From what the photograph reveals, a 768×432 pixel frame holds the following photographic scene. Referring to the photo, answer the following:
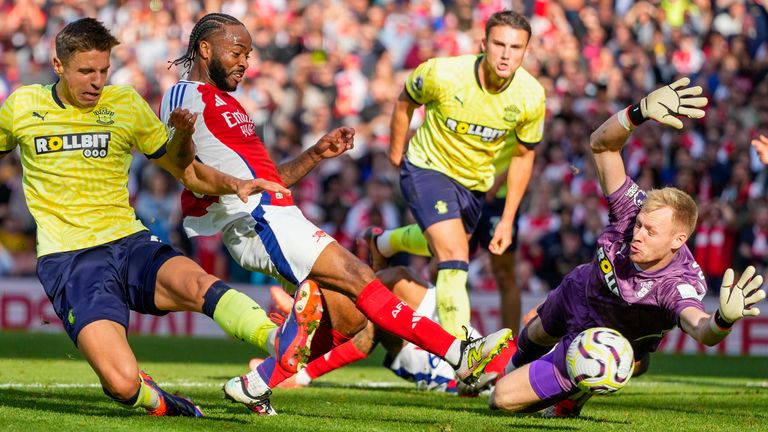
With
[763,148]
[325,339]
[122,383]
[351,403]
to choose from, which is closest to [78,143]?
[122,383]

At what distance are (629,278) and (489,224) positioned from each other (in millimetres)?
3808

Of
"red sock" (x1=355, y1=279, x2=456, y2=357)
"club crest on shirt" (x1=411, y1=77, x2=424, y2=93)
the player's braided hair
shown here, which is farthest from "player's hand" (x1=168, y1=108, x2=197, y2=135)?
"club crest on shirt" (x1=411, y1=77, x2=424, y2=93)

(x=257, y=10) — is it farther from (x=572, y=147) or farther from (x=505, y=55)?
(x=505, y=55)

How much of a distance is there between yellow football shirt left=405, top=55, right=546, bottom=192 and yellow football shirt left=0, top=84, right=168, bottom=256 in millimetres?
3320

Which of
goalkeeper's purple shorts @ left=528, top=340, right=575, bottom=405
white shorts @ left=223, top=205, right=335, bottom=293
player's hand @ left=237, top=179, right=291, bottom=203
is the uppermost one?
player's hand @ left=237, top=179, right=291, bottom=203

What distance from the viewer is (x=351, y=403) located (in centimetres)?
869

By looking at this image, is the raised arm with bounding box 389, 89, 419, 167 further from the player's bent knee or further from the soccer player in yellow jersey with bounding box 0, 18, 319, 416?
the player's bent knee

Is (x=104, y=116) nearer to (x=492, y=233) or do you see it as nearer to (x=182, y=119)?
(x=182, y=119)

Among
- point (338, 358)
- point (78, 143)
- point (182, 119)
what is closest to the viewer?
point (182, 119)

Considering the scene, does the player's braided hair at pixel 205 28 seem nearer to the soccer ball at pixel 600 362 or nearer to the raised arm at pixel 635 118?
the raised arm at pixel 635 118

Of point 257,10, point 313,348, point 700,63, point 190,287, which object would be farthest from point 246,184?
point 257,10

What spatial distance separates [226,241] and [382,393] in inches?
87.4

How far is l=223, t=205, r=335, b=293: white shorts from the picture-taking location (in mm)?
7594

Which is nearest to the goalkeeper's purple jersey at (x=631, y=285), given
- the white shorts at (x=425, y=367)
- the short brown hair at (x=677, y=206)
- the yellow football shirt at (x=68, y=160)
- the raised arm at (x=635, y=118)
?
the raised arm at (x=635, y=118)
